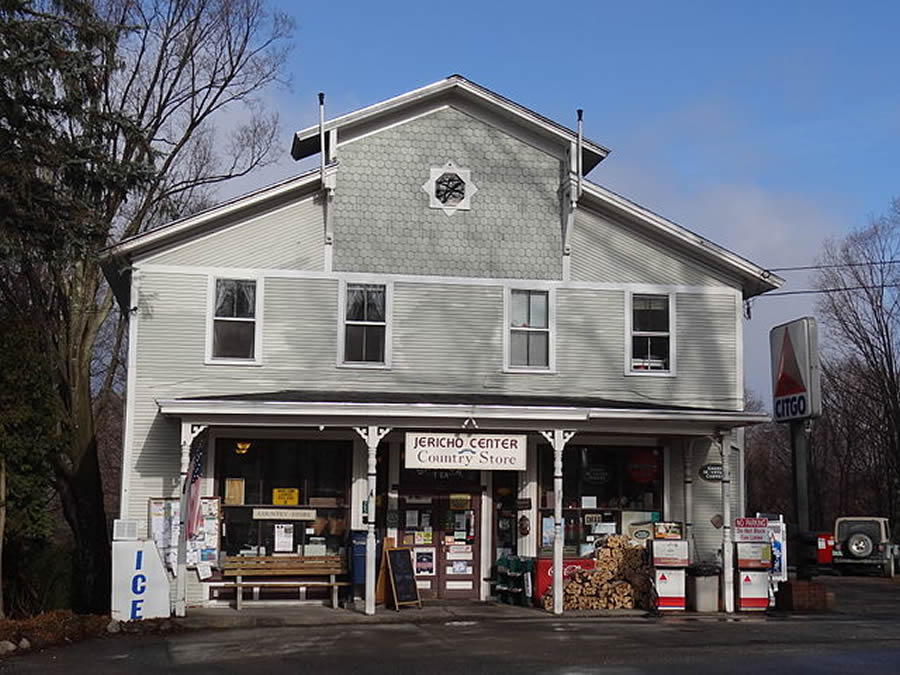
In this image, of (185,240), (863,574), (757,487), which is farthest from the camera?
(757,487)

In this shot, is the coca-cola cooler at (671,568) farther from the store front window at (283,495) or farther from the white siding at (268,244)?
the white siding at (268,244)

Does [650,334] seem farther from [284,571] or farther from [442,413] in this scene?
[284,571]

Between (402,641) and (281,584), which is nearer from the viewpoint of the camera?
(402,641)

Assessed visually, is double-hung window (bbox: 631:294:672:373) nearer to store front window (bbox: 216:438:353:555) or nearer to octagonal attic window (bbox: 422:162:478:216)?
octagonal attic window (bbox: 422:162:478:216)

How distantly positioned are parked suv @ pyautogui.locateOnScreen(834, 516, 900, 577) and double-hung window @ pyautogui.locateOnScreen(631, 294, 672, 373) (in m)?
17.5

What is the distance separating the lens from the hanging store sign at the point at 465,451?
1881 centimetres

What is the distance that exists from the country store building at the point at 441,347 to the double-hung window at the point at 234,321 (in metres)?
0.04

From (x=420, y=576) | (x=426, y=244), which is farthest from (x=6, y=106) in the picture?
(x=420, y=576)

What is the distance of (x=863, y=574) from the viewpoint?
35.9 metres

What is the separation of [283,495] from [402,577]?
2610mm

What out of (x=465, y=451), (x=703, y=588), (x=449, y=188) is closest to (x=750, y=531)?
(x=703, y=588)

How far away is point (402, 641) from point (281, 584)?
4.36m

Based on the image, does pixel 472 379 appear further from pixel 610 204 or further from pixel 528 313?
pixel 610 204

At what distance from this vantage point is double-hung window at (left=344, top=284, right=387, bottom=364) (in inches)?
807
